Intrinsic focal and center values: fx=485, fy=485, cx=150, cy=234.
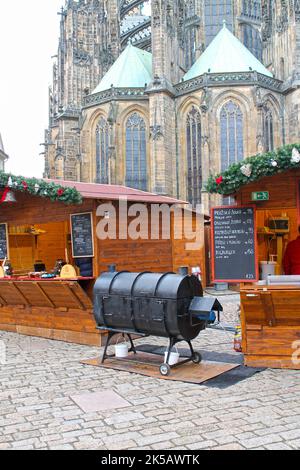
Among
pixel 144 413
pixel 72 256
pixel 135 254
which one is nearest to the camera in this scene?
pixel 144 413

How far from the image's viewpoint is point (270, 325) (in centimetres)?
712

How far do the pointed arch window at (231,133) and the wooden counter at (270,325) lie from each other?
2346cm

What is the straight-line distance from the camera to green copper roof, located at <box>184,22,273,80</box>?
30688 mm

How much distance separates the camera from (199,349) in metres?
8.81

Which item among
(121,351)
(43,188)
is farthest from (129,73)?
(121,351)

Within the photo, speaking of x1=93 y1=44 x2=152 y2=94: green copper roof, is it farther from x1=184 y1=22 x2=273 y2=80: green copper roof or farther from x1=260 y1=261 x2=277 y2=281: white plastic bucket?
x1=260 y1=261 x2=277 y2=281: white plastic bucket

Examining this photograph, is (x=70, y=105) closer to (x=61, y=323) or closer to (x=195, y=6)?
(x=195, y=6)

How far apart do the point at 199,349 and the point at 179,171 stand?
76.8ft

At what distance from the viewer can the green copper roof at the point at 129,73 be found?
33656mm

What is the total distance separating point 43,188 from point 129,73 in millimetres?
27291

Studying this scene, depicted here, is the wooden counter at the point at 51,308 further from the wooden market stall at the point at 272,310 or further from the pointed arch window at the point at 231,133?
the pointed arch window at the point at 231,133

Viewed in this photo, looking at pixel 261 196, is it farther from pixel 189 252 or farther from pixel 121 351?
pixel 189 252

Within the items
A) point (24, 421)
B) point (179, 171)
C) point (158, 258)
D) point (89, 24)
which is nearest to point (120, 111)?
point (179, 171)

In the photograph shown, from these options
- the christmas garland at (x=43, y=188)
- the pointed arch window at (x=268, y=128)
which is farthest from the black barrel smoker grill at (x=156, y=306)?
the pointed arch window at (x=268, y=128)
